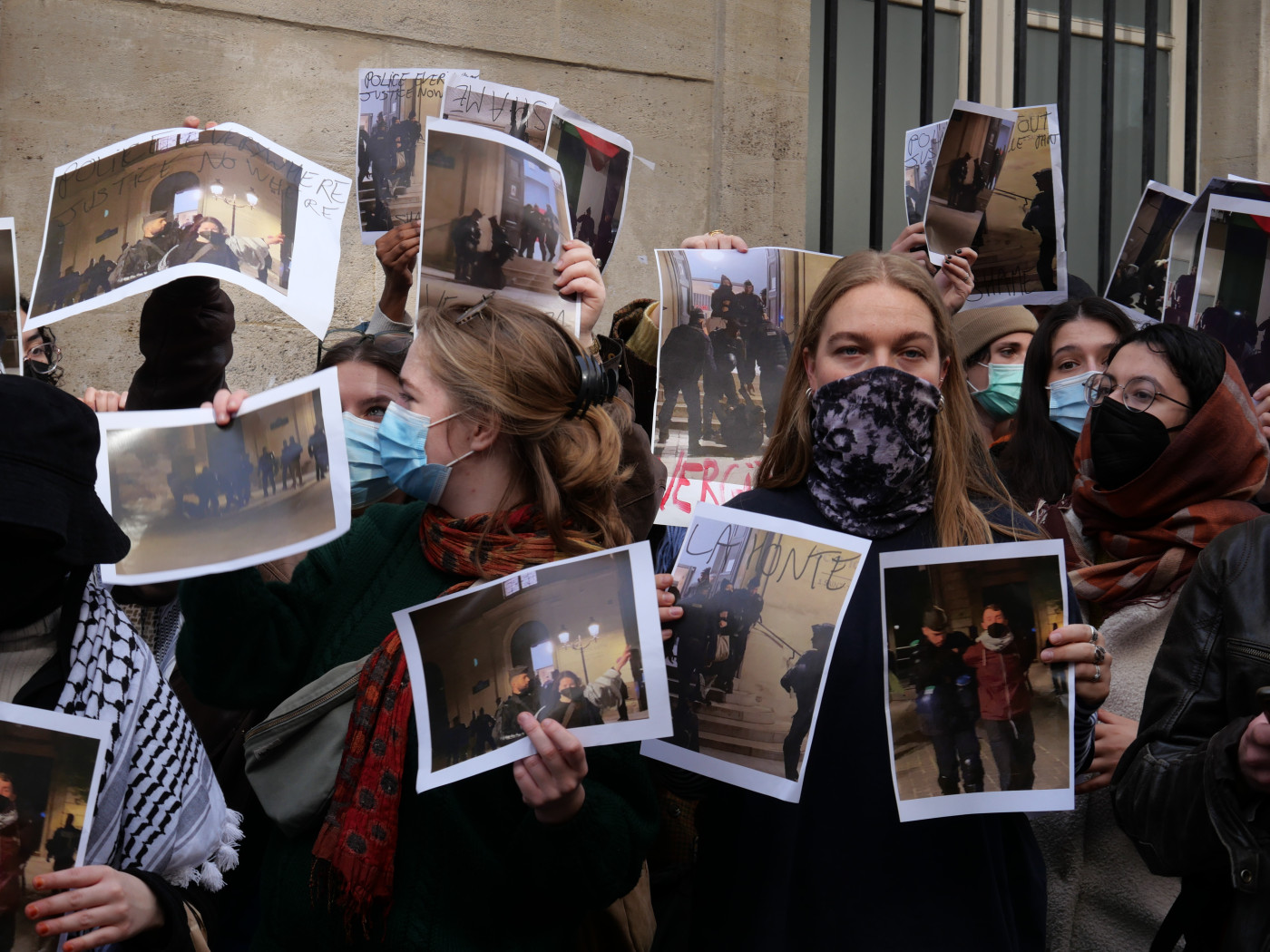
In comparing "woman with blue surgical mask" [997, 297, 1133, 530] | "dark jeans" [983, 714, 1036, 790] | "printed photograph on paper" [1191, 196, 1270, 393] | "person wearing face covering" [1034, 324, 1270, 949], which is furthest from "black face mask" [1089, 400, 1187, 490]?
"dark jeans" [983, 714, 1036, 790]

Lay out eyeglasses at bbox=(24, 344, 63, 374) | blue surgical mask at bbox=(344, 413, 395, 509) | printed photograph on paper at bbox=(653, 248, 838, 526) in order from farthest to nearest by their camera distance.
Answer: eyeglasses at bbox=(24, 344, 63, 374), printed photograph on paper at bbox=(653, 248, 838, 526), blue surgical mask at bbox=(344, 413, 395, 509)

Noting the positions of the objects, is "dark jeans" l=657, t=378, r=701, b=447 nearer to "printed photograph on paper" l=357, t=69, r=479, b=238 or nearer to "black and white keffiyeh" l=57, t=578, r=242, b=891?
"printed photograph on paper" l=357, t=69, r=479, b=238

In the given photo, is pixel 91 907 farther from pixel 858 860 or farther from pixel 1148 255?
pixel 1148 255

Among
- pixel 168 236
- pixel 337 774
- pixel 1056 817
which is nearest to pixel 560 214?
pixel 168 236

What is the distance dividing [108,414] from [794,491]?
124 cm

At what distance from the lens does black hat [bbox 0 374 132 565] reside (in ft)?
6.19

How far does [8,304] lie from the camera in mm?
2891

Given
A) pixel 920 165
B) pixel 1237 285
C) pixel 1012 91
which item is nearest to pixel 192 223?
pixel 920 165

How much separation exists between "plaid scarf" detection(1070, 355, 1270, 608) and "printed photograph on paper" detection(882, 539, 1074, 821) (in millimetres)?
977

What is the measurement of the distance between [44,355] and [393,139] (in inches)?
48.0

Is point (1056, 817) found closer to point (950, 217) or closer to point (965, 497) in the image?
point (965, 497)

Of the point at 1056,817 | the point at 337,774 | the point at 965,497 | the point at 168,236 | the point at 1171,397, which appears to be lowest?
the point at 1056,817

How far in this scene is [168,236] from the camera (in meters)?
2.62

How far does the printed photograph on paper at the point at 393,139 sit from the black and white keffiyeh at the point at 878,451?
1501 mm
